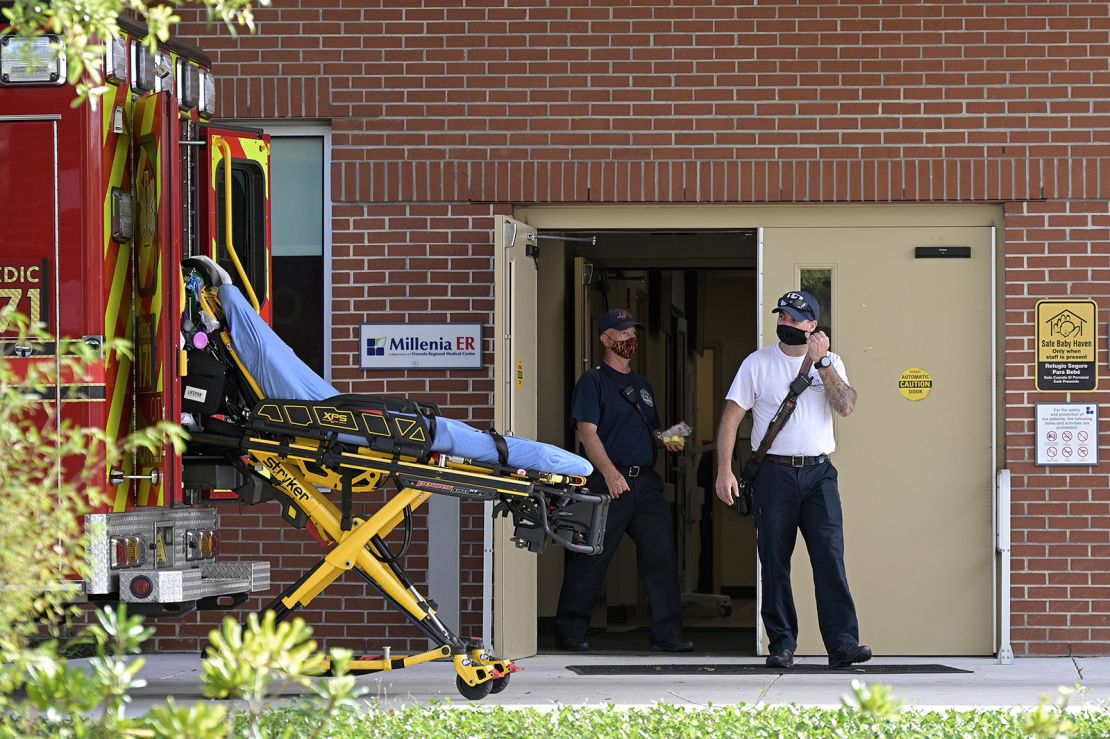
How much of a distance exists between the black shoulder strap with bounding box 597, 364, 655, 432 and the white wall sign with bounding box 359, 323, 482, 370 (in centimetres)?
93

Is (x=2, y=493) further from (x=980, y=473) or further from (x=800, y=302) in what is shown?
(x=980, y=473)

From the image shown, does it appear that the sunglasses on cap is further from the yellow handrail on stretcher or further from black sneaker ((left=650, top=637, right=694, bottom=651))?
the yellow handrail on stretcher

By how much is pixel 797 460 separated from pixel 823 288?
1.16 meters

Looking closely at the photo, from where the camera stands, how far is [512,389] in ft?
28.1

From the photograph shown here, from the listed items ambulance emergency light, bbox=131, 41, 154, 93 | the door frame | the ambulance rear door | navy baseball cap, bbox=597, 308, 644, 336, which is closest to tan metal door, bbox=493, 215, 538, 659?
the door frame

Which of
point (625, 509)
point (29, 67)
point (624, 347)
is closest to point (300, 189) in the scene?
point (624, 347)

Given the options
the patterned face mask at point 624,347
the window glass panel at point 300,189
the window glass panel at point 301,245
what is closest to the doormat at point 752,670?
the patterned face mask at point 624,347

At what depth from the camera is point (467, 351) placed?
9.13 metres

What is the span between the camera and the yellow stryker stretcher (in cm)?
684

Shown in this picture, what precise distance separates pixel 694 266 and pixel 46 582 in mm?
8891

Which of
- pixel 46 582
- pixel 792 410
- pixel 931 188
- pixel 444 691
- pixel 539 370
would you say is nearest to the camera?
pixel 46 582

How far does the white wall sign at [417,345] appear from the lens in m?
9.13

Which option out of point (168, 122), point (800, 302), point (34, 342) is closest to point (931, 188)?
point (800, 302)

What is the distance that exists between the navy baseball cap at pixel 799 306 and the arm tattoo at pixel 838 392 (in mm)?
302
